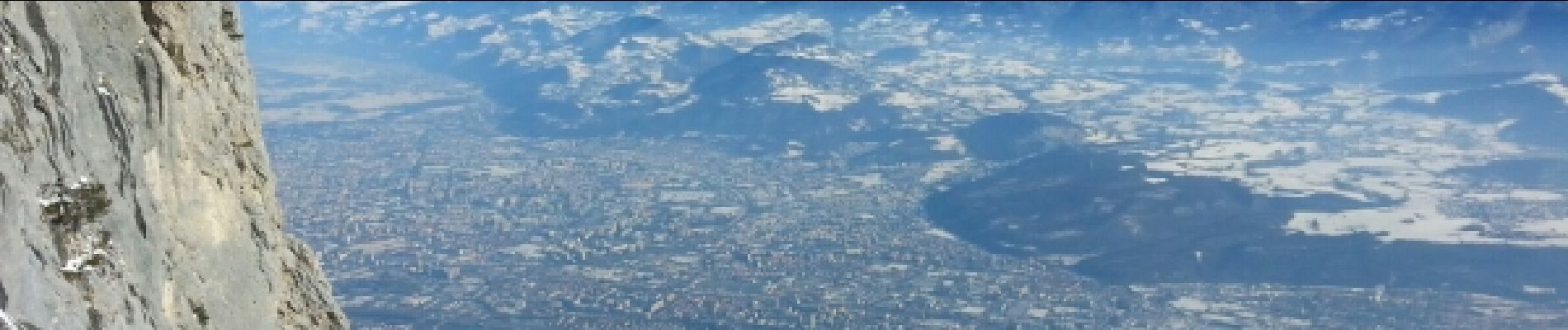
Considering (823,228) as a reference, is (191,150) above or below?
above

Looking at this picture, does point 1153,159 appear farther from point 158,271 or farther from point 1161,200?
point 158,271

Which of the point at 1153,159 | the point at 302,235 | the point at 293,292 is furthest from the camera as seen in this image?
the point at 1153,159

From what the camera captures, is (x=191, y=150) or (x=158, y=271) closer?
(x=158, y=271)

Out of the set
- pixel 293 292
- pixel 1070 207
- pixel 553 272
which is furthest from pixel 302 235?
pixel 293 292

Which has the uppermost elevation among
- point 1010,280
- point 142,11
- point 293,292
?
point 142,11

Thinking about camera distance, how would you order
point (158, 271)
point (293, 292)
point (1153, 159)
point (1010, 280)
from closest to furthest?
point (158, 271)
point (293, 292)
point (1010, 280)
point (1153, 159)

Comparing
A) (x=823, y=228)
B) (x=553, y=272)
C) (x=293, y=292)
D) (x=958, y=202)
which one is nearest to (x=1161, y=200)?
(x=958, y=202)
